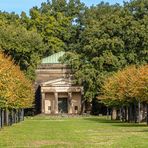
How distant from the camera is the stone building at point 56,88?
130 m

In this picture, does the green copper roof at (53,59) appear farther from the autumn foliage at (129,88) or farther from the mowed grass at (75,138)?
the mowed grass at (75,138)

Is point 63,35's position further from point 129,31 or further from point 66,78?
point 129,31

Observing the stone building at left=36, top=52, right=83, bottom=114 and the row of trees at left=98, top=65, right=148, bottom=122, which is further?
the stone building at left=36, top=52, right=83, bottom=114

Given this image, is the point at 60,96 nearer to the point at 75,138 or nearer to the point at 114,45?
the point at 114,45

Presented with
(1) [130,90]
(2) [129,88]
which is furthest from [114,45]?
(1) [130,90]

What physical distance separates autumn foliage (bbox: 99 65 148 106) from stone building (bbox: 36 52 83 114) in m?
42.2

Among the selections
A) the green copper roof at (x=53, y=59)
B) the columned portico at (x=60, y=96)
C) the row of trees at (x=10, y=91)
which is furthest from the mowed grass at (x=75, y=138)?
the green copper roof at (x=53, y=59)

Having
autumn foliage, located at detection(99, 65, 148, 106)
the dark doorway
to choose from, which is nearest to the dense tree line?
the dark doorway

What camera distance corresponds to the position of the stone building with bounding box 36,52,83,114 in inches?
5138

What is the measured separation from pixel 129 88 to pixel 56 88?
2388 inches

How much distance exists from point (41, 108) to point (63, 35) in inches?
817

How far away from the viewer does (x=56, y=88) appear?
132 metres

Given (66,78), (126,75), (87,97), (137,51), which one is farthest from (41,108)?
(126,75)

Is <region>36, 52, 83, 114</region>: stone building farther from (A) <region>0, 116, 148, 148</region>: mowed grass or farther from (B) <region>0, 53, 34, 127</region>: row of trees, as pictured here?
(A) <region>0, 116, 148, 148</region>: mowed grass
